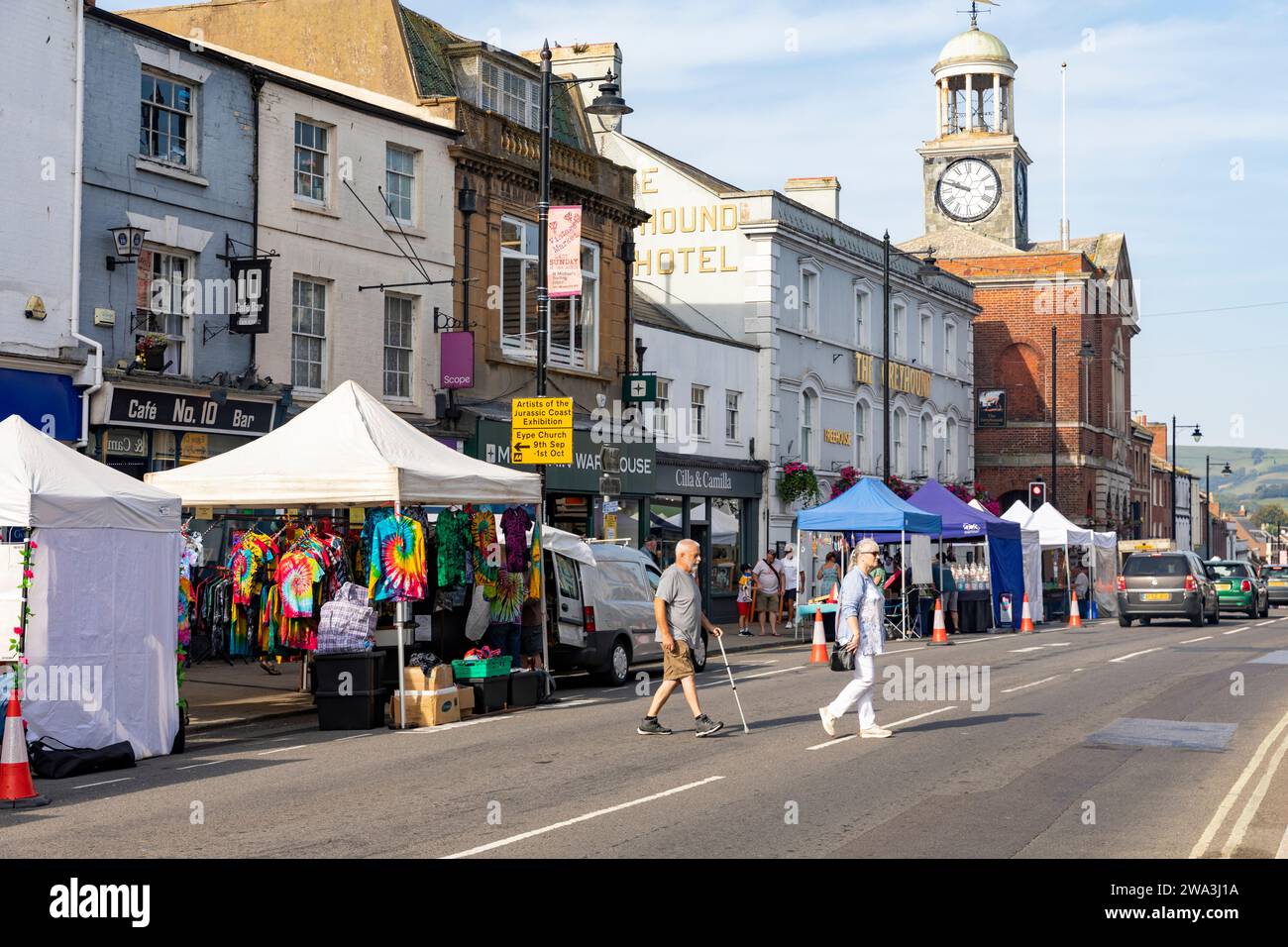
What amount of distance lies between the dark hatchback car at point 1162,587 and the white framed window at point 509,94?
1783 centimetres

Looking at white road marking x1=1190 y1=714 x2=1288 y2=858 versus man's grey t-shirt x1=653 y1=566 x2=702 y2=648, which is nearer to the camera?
white road marking x1=1190 y1=714 x2=1288 y2=858

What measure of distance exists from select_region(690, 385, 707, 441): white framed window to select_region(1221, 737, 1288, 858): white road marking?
2440 centimetres

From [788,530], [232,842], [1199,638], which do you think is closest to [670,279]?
[788,530]

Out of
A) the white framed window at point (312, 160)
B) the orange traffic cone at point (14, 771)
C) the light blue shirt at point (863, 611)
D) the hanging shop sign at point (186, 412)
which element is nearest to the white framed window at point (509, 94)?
the white framed window at point (312, 160)

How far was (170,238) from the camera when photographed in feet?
73.8

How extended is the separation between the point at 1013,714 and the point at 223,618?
9.44 meters

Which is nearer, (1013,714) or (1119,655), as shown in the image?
(1013,714)

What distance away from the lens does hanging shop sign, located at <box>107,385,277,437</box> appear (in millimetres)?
21234

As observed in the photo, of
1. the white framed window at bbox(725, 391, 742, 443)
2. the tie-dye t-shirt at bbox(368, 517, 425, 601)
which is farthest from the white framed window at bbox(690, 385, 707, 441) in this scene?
the tie-dye t-shirt at bbox(368, 517, 425, 601)

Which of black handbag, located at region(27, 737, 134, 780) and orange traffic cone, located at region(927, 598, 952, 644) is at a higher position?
orange traffic cone, located at region(927, 598, 952, 644)

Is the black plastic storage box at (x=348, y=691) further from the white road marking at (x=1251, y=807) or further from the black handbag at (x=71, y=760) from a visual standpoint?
the white road marking at (x=1251, y=807)

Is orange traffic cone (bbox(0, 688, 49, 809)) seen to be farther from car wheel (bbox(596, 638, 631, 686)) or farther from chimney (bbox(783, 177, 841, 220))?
chimney (bbox(783, 177, 841, 220))

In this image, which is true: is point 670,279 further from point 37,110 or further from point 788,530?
point 37,110

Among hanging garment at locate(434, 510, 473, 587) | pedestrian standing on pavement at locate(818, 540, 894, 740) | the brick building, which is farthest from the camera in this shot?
the brick building
